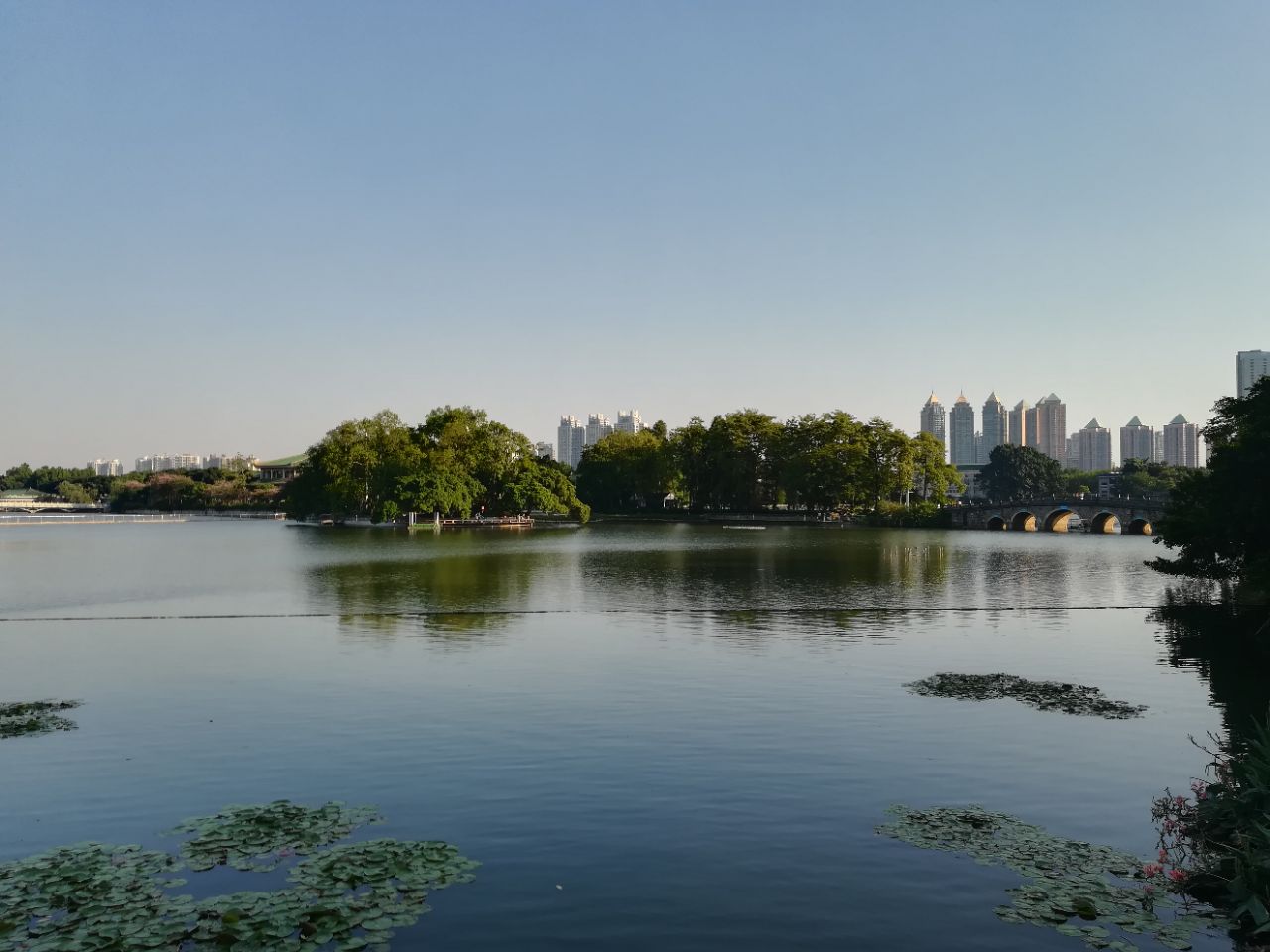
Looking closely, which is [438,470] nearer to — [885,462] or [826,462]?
[826,462]

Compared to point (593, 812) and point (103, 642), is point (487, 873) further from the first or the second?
point (103, 642)

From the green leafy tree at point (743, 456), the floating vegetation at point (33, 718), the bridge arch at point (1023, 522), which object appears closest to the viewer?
the floating vegetation at point (33, 718)

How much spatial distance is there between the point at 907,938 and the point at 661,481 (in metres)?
150

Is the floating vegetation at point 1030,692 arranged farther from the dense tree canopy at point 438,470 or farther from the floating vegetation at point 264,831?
the dense tree canopy at point 438,470

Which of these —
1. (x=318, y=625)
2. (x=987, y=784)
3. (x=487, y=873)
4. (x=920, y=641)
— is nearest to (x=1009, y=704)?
(x=987, y=784)

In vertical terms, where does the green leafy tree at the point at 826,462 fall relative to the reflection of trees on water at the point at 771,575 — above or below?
above

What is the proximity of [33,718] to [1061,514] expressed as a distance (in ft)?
395

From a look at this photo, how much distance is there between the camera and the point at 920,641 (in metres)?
29.2

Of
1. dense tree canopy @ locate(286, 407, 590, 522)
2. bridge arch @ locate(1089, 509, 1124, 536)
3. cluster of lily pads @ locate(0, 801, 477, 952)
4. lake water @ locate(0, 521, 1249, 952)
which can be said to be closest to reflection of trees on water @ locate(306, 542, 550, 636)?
lake water @ locate(0, 521, 1249, 952)

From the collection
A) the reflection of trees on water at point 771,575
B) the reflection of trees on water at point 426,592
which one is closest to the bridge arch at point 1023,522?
the reflection of trees on water at point 771,575

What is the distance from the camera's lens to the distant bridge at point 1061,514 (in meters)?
110

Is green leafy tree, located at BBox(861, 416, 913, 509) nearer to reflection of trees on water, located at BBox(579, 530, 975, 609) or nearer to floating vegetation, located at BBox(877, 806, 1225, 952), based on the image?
reflection of trees on water, located at BBox(579, 530, 975, 609)

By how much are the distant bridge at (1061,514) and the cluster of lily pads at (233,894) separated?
10374 cm

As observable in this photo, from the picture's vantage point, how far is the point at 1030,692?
2139 centimetres
